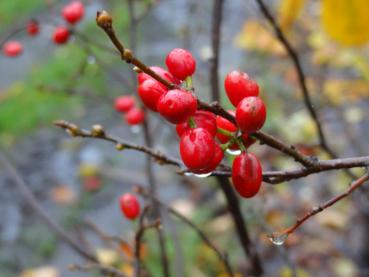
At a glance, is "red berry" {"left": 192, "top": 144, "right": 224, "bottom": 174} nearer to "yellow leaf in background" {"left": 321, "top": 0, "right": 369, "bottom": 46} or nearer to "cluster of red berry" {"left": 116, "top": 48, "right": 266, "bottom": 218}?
"cluster of red berry" {"left": 116, "top": 48, "right": 266, "bottom": 218}

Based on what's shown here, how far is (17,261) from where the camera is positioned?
7.72ft

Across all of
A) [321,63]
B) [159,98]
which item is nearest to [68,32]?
[159,98]

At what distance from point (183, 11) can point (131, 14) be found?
325cm

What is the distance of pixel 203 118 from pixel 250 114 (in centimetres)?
6

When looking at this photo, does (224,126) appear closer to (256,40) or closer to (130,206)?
(130,206)

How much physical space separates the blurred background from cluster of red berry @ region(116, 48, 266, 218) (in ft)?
1.81

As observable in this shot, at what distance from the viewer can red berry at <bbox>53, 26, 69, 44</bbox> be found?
1267 millimetres

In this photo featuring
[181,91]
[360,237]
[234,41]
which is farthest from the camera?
[234,41]

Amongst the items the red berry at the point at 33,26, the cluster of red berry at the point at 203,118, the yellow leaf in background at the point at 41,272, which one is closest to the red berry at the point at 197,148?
the cluster of red berry at the point at 203,118

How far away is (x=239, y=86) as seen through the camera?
1.83 feet

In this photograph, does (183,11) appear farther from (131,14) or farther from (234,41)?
(131,14)

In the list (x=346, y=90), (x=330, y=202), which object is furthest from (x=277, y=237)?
(x=346, y=90)

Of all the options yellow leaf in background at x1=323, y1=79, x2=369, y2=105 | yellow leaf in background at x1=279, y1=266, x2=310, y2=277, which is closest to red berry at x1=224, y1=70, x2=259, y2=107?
yellow leaf in background at x1=279, y1=266, x2=310, y2=277

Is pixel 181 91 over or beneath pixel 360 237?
beneath
